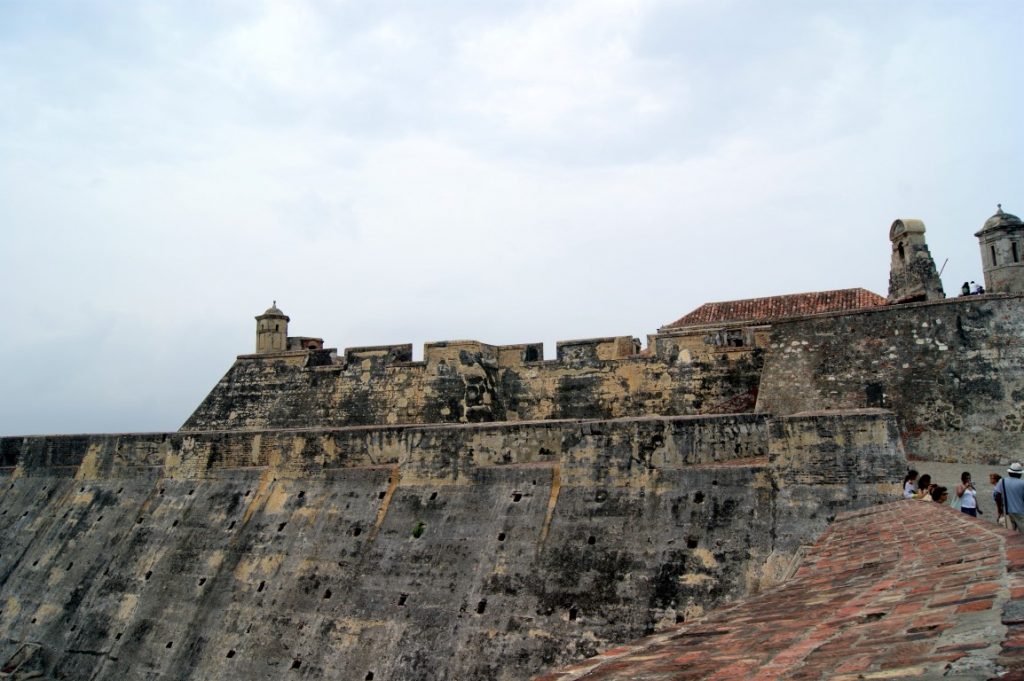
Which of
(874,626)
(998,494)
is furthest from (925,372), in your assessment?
(874,626)

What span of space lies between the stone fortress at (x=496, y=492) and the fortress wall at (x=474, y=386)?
0.18 ft

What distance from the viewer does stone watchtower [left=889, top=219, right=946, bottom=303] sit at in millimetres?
16938

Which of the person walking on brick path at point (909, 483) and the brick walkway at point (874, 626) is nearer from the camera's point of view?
the brick walkway at point (874, 626)

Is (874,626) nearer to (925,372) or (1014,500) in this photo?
(1014,500)

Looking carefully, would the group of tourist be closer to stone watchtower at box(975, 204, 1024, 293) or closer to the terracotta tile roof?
the terracotta tile roof

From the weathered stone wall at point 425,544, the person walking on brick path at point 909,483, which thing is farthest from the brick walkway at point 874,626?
the weathered stone wall at point 425,544

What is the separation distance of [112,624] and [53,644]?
5.98 ft

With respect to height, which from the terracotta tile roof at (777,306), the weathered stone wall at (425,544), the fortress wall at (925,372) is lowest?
the weathered stone wall at (425,544)

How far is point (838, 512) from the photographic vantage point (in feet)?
30.7

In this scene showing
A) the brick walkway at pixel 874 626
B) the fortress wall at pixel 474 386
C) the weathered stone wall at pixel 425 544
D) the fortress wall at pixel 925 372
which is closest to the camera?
the brick walkway at pixel 874 626

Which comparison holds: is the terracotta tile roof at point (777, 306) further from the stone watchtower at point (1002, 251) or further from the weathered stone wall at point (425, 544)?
the weathered stone wall at point (425, 544)

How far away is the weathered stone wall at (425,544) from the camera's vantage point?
9820mm

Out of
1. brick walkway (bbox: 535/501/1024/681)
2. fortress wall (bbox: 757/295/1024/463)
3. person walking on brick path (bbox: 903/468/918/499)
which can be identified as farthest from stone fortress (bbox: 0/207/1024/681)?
brick walkway (bbox: 535/501/1024/681)

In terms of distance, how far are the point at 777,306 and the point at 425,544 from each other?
46.0ft
